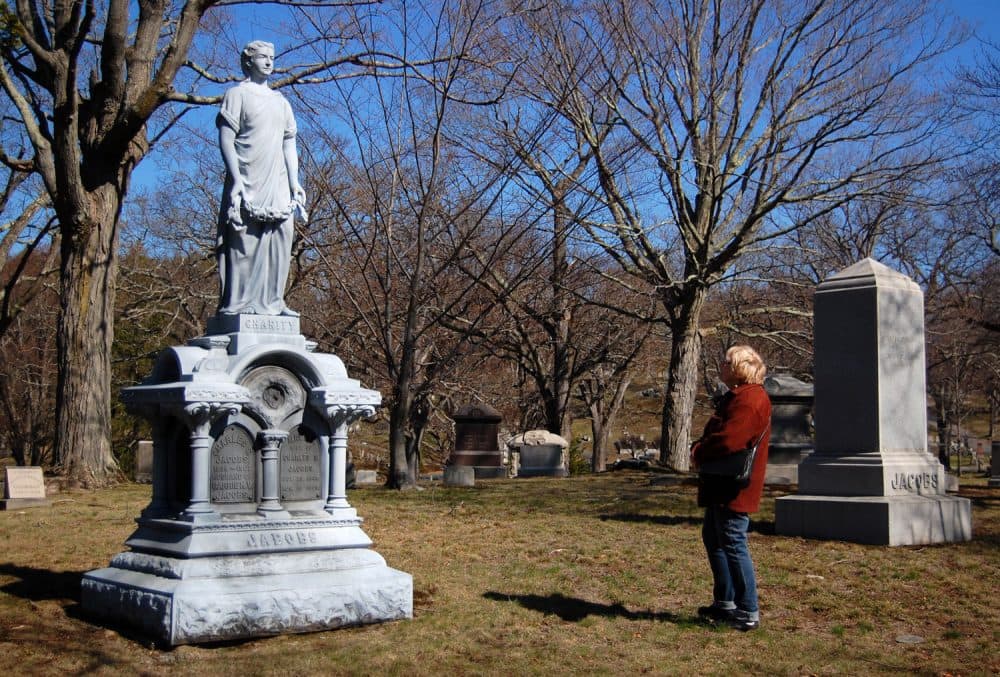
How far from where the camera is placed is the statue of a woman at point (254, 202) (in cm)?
757

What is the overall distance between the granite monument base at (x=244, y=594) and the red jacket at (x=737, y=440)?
7.41 ft

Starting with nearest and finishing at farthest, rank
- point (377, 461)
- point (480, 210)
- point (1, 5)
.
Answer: point (1, 5) < point (480, 210) < point (377, 461)

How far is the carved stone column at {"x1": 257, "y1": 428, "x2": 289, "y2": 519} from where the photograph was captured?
23.2 ft

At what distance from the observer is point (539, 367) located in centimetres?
2869

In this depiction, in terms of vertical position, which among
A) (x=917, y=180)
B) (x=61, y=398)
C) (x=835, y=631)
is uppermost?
(x=917, y=180)

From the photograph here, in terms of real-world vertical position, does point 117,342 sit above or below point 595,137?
below

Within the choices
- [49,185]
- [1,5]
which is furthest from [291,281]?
[1,5]

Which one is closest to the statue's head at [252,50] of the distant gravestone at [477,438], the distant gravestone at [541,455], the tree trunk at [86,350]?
the tree trunk at [86,350]

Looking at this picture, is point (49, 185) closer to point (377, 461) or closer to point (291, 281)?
point (291, 281)

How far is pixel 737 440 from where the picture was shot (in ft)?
20.5

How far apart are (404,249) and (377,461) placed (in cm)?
1613

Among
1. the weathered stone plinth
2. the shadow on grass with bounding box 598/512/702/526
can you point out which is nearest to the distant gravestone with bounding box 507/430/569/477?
the shadow on grass with bounding box 598/512/702/526

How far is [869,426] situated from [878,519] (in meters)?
0.96

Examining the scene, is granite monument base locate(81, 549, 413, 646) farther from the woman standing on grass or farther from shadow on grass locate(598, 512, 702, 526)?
shadow on grass locate(598, 512, 702, 526)
